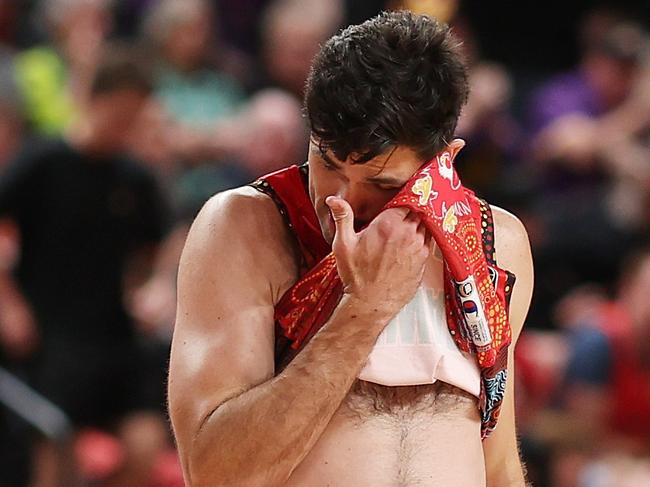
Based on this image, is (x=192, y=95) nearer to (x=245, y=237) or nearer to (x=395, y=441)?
(x=245, y=237)

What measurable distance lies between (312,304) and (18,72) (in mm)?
4469

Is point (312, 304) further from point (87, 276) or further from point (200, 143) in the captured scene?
point (200, 143)

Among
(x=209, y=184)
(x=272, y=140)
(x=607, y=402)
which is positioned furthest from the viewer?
(x=209, y=184)

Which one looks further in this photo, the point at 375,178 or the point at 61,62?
Result: the point at 61,62

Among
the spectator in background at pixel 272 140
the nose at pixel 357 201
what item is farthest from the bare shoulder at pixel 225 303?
the spectator in background at pixel 272 140

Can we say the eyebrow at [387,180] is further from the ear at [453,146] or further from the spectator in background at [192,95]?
the spectator in background at [192,95]

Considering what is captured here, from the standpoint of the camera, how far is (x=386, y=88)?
2.59 meters

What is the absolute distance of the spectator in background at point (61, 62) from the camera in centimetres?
695

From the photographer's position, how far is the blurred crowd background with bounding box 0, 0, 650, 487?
580 centimetres

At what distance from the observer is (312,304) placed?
8.98ft

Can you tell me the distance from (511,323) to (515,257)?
14 centimetres

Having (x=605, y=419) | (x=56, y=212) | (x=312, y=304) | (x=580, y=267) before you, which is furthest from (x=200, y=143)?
(x=312, y=304)

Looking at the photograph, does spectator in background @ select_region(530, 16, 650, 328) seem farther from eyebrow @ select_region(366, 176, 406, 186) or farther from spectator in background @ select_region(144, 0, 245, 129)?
eyebrow @ select_region(366, 176, 406, 186)

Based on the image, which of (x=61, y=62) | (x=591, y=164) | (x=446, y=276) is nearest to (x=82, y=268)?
(x=61, y=62)
